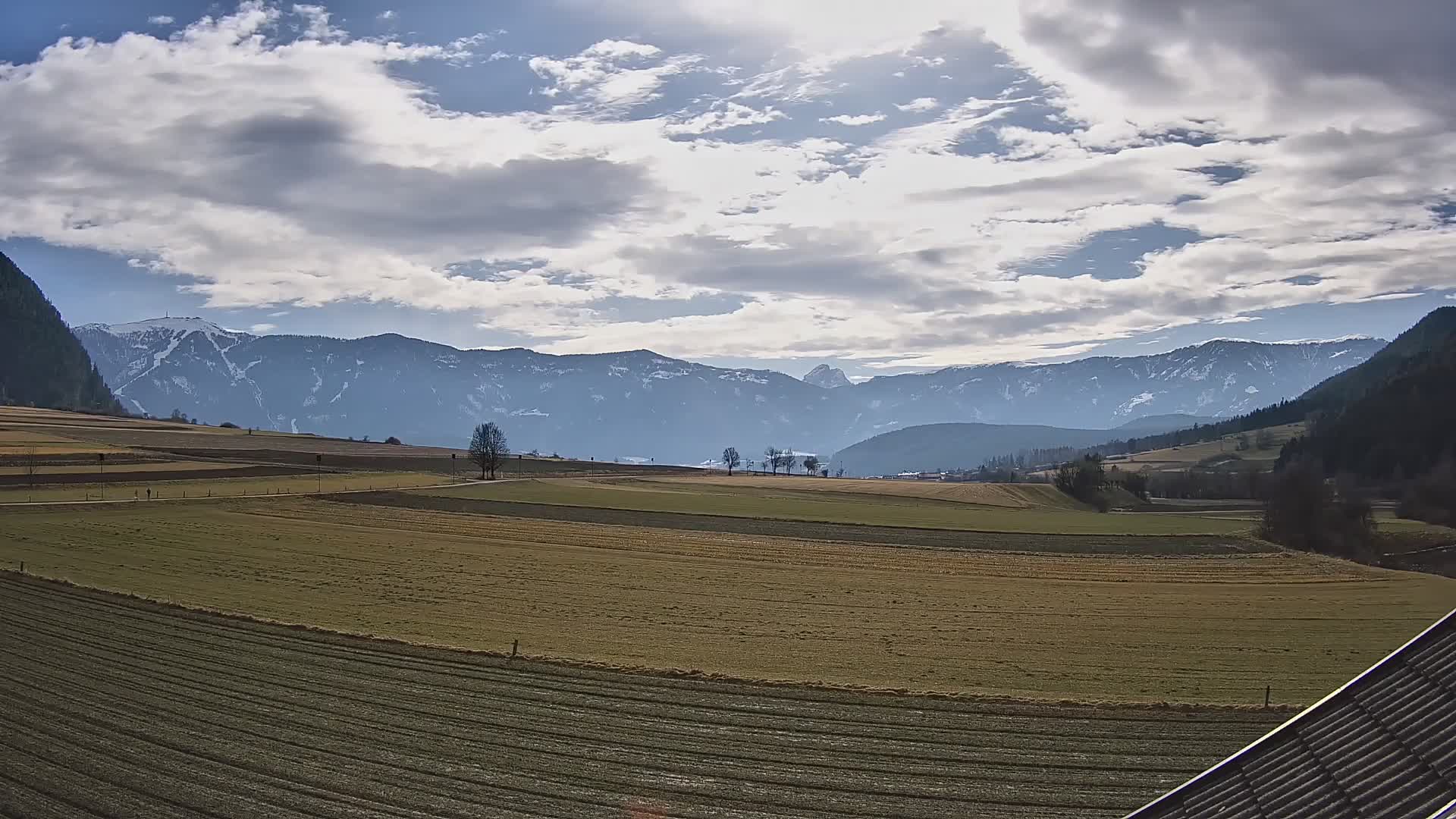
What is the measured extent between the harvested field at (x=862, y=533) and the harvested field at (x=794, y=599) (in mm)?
4000

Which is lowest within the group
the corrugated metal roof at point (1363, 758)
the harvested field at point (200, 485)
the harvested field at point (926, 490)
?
the harvested field at point (926, 490)

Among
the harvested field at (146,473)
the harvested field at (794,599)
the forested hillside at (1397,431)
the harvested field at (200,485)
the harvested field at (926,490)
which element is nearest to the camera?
the harvested field at (794,599)

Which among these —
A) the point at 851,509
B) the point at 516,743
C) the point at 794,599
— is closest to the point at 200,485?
the point at 851,509

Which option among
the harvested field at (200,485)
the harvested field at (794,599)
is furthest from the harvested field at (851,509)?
the harvested field at (794,599)

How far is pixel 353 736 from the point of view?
70.1 feet

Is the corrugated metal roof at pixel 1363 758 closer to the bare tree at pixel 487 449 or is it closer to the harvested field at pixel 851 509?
the harvested field at pixel 851 509

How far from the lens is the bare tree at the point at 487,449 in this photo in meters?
126

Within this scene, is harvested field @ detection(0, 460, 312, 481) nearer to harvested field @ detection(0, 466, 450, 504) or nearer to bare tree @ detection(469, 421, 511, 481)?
harvested field @ detection(0, 466, 450, 504)

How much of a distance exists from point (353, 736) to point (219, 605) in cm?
1727

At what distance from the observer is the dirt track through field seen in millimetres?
18016

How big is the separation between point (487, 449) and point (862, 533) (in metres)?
73.3

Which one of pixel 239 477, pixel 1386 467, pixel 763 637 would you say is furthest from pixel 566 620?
pixel 1386 467

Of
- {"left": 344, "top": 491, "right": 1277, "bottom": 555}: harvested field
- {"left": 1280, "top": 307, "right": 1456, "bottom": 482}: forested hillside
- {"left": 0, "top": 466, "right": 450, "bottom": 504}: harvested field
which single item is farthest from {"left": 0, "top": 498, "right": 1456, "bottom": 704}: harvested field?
{"left": 1280, "top": 307, "right": 1456, "bottom": 482}: forested hillside

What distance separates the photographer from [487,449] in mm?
131125
